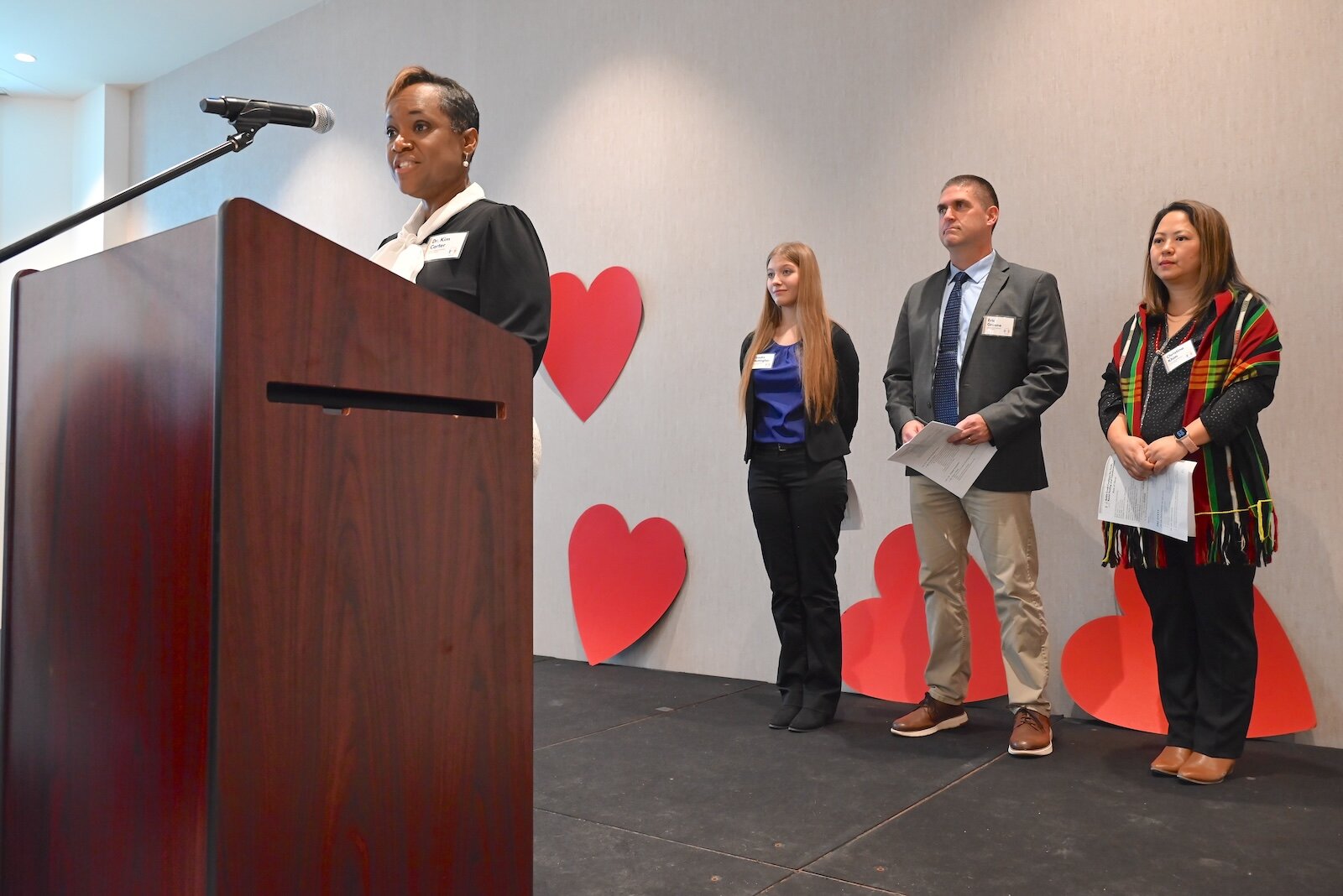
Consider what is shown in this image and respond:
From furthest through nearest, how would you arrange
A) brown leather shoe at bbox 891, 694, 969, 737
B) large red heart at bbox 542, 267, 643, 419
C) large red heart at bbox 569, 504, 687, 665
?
large red heart at bbox 542, 267, 643, 419 < large red heart at bbox 569, 504, 687, 665 < brown leather shoe at bbox 891, 694, 969, 737

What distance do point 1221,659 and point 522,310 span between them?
1.77m

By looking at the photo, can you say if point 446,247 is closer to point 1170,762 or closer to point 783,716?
point 783,716

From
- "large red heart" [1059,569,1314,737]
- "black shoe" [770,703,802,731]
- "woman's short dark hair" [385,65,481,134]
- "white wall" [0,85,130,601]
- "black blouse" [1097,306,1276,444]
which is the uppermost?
"white wall" [0,85,130,601]

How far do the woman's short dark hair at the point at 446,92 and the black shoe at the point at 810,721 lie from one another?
72.3 inches

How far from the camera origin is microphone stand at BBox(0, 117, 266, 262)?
118cm

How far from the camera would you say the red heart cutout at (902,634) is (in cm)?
304

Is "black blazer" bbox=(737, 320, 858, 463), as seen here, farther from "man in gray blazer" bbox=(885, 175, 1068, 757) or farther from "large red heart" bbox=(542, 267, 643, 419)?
"large red heart" bbox=(542, 267, 643, 419)

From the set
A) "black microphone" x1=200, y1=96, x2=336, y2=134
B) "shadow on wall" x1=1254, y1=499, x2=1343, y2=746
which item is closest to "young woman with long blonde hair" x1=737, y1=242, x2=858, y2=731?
"shadow on wall" x1=1254, y1=499, x2=1343, y2=746

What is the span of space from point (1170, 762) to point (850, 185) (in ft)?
6.58

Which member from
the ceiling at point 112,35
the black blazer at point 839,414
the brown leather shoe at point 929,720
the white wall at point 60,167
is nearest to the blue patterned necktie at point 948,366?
the black blazer at point 839,414

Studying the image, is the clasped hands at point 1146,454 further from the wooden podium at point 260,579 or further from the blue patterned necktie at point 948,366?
the wooden podium at point 260,579

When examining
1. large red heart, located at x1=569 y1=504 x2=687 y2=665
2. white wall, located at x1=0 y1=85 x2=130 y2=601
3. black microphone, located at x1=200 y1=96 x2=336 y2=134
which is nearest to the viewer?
black microphone, located at x1=200 y1=96 x2=336 y2=134

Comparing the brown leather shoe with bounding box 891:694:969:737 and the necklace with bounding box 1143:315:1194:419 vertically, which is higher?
the necklace with bounding box 1143:315:1194:419

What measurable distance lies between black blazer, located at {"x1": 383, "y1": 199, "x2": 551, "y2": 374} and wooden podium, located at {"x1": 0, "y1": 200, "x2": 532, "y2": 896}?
388mm
